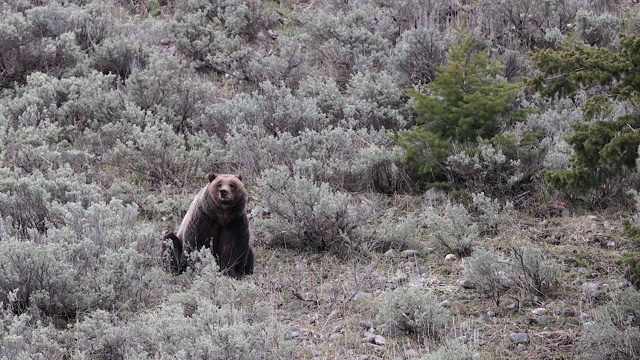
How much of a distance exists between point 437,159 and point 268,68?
390 cm

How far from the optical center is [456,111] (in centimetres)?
841

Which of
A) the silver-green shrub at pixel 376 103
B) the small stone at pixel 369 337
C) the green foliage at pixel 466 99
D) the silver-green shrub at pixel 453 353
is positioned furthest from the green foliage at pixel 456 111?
the silver-green shrub at pixel 453 353

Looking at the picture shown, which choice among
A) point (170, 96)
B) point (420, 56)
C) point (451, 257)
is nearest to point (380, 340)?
point (451, 257)

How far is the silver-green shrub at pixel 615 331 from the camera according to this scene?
5.10 m

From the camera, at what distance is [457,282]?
6.79m

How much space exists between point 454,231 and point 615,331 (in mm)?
2419

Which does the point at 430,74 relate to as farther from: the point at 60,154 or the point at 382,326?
the point at 382,326

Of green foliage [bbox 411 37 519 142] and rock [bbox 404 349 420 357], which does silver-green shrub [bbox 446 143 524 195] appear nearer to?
green foliage [bbox 411 37 519 142]

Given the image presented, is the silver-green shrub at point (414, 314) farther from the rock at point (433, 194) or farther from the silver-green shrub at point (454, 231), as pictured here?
the rock at point (433, 194)

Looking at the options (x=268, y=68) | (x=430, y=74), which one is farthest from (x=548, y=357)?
(x=268, y=68)

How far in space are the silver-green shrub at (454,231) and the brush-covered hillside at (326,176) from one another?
3 cm

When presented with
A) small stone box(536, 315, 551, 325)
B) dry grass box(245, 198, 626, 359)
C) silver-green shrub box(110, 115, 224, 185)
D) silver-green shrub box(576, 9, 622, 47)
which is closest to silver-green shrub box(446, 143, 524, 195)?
dry grass box(245, 198, 626, 359)

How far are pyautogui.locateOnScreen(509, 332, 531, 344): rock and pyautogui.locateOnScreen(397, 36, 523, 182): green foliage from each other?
3046 mm

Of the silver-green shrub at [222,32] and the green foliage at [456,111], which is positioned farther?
the silver-green shrub at [222,32]
